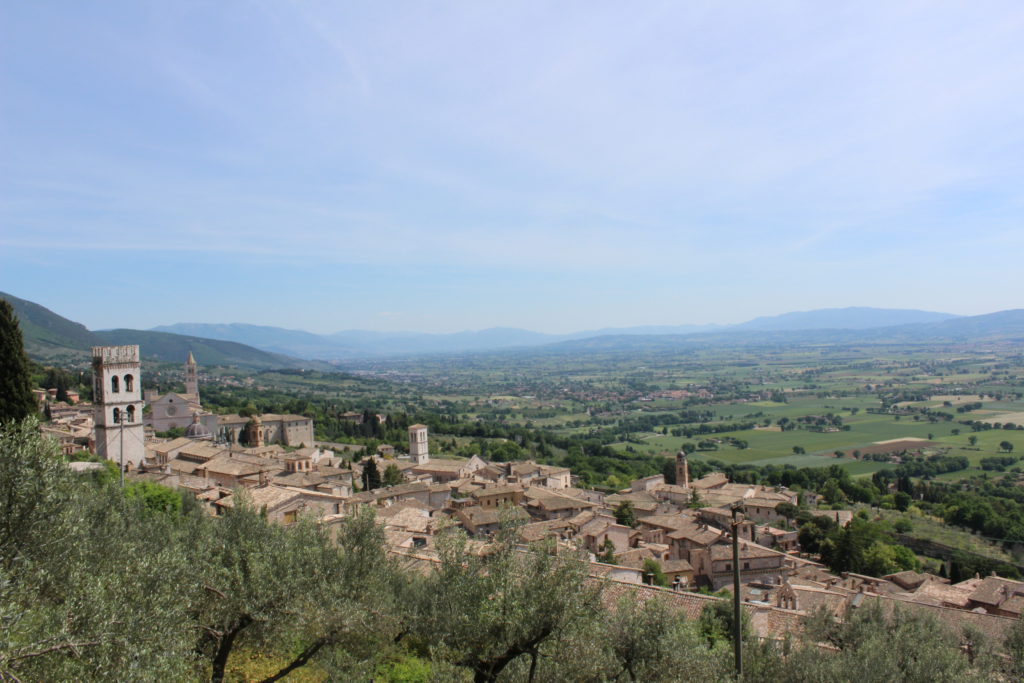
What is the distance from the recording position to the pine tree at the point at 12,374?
25484 mm

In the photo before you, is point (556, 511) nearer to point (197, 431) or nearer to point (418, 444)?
point (418, 444)

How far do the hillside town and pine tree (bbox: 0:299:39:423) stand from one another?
4001 millimetres

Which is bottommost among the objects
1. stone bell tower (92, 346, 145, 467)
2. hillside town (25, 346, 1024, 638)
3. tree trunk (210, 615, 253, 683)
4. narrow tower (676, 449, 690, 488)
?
narrow tower (676, 449, 690, 488)

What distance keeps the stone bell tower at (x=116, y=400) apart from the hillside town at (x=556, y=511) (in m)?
0.06

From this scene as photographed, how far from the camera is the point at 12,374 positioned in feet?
84.7

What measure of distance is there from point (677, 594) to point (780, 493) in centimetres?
3652

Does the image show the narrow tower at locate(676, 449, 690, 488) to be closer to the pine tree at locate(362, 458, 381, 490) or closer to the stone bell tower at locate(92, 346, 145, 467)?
the pine tree at locate(362, 458, 381, 490)

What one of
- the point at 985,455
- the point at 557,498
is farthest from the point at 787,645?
the point at 985,455

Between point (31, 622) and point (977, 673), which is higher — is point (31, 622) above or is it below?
above

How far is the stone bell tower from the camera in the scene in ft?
105

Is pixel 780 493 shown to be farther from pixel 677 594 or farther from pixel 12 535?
pixel 12 535

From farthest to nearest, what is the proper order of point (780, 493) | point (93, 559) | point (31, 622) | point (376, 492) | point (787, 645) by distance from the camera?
point (780, 493), point (376, 492), point (787, 645), point (93, 559), point (31, 622)

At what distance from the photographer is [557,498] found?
137 feet

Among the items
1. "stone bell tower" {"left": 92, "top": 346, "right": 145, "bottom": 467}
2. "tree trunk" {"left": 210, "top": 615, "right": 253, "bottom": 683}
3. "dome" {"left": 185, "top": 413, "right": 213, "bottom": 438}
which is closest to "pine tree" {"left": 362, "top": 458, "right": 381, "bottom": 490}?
"stone bell tower" {"left": 92, "top": 346, "right": 145, "bottom": 467}
